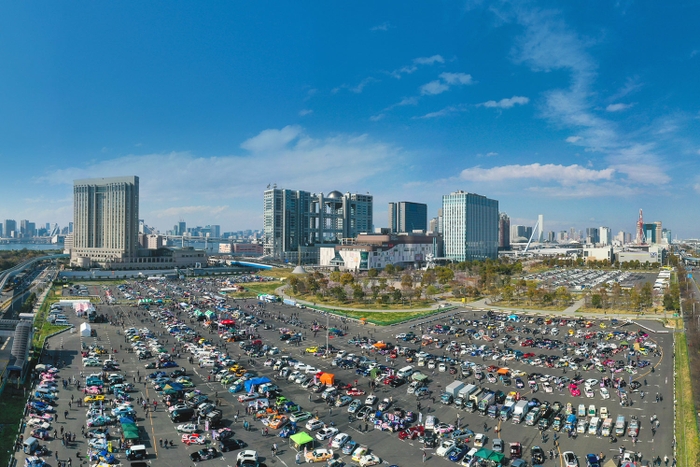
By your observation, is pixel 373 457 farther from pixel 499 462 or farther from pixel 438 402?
pixel 438 402

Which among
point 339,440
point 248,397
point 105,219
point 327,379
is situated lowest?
point 339,440

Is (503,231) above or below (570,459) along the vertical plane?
above

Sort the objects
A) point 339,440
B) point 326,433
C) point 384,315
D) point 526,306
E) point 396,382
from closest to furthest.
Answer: point 339,440 → point 326,433 → point 396,382 → point 384,315 → point 526,306

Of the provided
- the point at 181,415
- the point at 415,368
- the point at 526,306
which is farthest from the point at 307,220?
the point at 181,415

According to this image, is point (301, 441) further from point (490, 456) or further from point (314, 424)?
point (490, 456)

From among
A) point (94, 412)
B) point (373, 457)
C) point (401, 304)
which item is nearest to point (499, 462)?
point (373, 457)

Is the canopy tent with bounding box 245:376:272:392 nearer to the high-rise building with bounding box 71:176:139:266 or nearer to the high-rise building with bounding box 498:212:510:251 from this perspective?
the high-rise building with bounding box 71:176:139:266

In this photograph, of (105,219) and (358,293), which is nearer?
(358,293)

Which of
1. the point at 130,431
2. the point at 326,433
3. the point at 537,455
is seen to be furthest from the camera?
the point at 326,433
